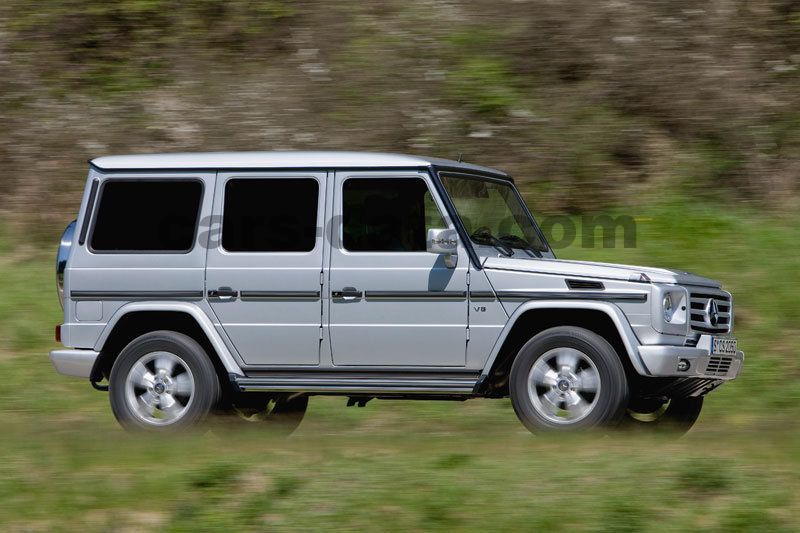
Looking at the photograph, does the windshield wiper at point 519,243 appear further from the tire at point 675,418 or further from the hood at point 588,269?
the tire at point 675,418

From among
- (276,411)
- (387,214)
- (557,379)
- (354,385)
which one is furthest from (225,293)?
(557,379)

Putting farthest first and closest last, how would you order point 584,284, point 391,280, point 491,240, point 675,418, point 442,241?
point 675,418 < point 491,240 < point 391,280 < point 584,284 < point 442,241

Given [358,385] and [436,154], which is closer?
[358,385]

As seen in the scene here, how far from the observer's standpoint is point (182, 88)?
51.5 ft

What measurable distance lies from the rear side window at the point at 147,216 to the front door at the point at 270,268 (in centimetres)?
25

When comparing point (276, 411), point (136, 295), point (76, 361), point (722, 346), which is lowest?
point (276, 411)

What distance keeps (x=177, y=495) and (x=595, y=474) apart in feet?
7.14

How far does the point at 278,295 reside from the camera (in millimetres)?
8031

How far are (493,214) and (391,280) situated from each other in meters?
Result: 1.02

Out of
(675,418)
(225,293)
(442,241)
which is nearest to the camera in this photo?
(442,241)

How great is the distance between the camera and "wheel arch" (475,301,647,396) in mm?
7543

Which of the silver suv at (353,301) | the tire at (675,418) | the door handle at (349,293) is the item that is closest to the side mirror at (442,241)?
the silver suv at (353,301)

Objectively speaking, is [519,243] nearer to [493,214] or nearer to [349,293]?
[493,214]

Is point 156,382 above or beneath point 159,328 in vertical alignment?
beneath
